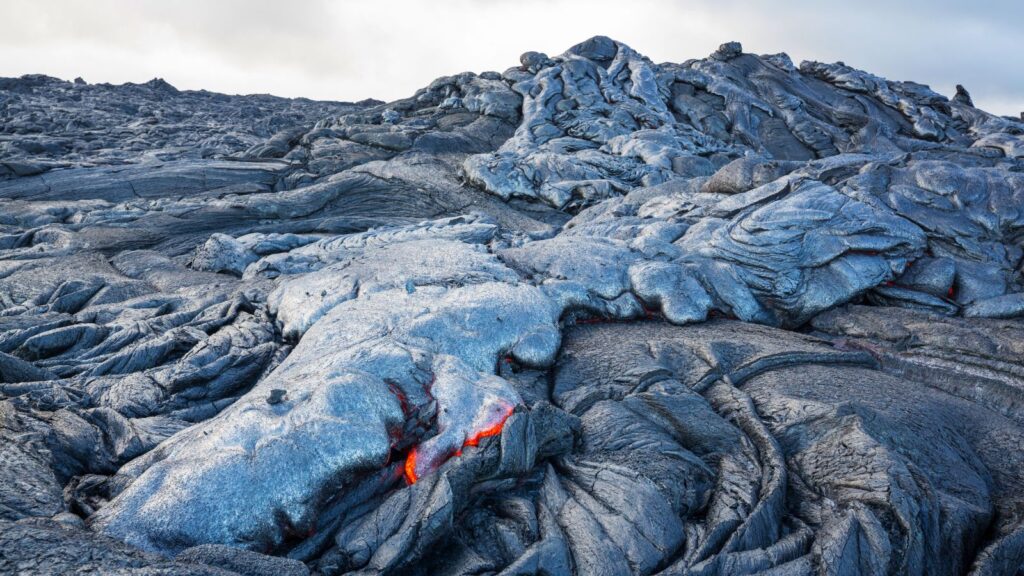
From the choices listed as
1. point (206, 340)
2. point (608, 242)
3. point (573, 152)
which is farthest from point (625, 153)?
point (206, 340)

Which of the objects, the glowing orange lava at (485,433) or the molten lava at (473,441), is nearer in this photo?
the molten lava at (473,441)

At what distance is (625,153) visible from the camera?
765 inches

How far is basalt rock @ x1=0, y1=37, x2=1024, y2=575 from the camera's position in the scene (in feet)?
15.1

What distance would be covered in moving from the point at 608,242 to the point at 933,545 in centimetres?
680

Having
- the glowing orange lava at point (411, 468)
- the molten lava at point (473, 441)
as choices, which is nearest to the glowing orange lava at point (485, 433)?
the molten lava at point (473, 441)

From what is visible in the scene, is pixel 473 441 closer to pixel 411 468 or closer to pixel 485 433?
pixel 485 433

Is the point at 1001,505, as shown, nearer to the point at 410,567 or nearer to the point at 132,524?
the point at 410,567

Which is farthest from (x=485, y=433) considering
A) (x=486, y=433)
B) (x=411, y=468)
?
(x=411, y=468)

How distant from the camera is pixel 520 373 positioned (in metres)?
7.55

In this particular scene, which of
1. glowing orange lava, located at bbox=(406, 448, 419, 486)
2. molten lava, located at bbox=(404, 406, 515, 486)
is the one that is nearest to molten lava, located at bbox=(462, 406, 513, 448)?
molten lava, located at bbox=(404, 406, 515, 486)

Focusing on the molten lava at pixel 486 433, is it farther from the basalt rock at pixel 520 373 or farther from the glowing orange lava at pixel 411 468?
the glowing orange lava at pixel 411 468

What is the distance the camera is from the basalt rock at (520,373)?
4.61 metres

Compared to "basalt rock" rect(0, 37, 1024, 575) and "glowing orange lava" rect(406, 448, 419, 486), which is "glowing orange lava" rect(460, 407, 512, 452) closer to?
"basalt rock" rect(0, 37, 1024, 575)

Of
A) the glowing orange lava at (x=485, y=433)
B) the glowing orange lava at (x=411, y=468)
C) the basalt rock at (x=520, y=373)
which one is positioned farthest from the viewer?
the glowing orange lava at (x=485, y=433)
